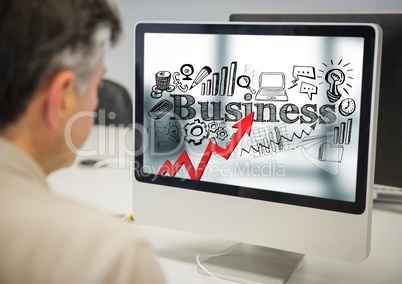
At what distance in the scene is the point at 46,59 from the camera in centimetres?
66

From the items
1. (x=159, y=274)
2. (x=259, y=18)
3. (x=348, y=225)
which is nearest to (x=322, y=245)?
(x=348, y=225)

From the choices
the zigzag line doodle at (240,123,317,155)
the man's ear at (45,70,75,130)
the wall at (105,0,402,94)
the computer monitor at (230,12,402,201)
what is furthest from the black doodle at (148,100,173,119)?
the wall at (105,0,402,94)

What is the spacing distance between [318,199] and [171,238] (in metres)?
0.45

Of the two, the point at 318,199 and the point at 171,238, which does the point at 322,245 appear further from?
the point at 171,238

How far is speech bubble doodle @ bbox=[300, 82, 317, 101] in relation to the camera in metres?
1.17

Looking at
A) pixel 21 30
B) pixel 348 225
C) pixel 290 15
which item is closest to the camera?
pixel 21 30

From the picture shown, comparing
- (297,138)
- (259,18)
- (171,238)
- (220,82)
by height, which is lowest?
(171,238)

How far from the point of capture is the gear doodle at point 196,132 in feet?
4.17

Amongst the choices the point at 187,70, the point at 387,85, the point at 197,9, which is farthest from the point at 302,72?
the point at 197,9

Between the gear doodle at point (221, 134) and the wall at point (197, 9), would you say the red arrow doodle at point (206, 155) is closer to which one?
the gear doodle at point (221, 134)

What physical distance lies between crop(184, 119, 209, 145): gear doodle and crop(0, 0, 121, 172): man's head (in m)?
0.52

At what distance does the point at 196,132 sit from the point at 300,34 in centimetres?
31

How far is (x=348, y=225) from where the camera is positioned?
114cm

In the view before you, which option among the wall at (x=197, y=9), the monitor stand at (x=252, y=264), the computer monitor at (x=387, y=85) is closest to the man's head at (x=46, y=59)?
the monitor stand at (x=252, y=264)
